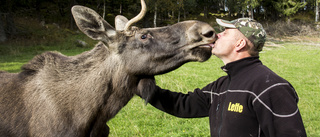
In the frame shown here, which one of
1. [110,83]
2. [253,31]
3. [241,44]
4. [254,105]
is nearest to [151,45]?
[110,83]

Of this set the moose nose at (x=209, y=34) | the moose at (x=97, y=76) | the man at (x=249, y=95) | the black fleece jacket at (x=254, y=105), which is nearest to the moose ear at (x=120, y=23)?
the moose at (x=97, y=76)

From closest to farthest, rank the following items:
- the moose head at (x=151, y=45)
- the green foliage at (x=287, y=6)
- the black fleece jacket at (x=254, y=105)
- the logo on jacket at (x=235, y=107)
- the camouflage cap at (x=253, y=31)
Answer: the black fleece jacket at (x=254, y=105) → the logo on jacket at (x=235, y=107) → the camouflage cap at (x=253, y=31) → the moose head at (x=151, y=45) → the green foliage at (x=287, y=6)

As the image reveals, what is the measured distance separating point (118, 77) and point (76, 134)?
2.64 ft

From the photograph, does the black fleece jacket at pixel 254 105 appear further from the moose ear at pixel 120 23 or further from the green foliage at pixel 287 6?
the green foliage at pixel 287 6

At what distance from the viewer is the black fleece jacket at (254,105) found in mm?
2289

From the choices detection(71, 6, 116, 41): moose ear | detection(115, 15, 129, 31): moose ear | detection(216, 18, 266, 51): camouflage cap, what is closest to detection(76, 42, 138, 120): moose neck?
detection(71, 6, 116, 41): moose ear

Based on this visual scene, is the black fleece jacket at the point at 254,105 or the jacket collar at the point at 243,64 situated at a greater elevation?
the jacket collar at the point at 243,64

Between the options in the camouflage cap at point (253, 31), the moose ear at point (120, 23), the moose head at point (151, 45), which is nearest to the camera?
the camouflage cap at point (253, 31)

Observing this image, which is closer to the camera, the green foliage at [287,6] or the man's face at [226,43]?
the man's face at [226,43]

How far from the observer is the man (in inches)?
90.9

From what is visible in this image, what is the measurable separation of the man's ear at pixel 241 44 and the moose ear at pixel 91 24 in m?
1.49

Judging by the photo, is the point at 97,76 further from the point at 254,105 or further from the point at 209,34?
the point at 254,105

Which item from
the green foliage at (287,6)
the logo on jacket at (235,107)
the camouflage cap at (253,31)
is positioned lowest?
the green foliage at (287,6)

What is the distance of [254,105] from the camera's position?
2484 mm
